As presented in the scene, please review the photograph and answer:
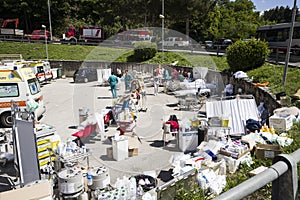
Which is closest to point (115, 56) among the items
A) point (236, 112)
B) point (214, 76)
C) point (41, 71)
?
point (41, 71)

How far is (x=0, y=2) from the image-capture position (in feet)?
142

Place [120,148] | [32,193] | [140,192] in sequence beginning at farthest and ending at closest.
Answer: [120,148], [140,192], [32,193]

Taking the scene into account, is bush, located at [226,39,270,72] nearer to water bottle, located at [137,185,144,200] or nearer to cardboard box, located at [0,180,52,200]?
water bottle, located at [137,185,144,200]

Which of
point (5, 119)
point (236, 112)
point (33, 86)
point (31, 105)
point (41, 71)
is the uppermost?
point (41, 71)

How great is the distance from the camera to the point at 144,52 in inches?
994

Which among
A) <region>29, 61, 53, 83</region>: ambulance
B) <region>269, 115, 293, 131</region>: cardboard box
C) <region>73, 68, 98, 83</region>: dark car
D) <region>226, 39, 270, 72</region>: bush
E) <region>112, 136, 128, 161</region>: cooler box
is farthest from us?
<region>73, 68, 98, 83</region>: dark car

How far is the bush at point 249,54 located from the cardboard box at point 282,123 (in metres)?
8.01

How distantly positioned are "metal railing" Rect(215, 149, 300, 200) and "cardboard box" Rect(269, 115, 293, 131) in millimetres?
6111

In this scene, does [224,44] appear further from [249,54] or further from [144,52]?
[249,54]

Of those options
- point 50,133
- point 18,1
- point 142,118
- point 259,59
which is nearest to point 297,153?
point 50,133

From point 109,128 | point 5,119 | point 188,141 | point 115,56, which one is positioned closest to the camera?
point 188,141

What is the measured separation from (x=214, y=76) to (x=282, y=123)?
9796mm

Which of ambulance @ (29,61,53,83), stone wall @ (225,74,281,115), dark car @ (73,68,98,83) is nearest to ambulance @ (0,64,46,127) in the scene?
stone wall @ (225,74,281,115)

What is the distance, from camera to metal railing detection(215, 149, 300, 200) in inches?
49.8
